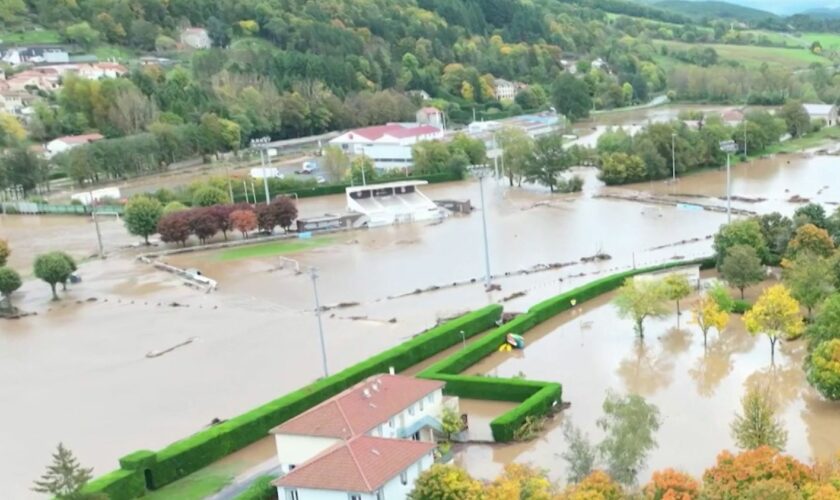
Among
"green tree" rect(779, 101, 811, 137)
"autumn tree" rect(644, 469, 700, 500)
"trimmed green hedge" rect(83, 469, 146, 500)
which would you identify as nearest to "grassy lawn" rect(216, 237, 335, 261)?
"trimmed green hedge" rect(83, 469, 146, 500)

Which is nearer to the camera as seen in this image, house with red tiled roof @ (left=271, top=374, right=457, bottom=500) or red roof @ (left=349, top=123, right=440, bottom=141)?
house with red tiled roof @ (left=271, top=374, right=457, bottom=500)

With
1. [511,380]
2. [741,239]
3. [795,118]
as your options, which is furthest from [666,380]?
[795,118]

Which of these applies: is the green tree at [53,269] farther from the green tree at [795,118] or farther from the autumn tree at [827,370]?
the green tree at [795,118]

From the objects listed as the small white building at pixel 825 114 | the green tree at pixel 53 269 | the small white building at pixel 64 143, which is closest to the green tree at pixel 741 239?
the green tree at pixel 53 269

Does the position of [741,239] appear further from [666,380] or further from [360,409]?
[360,409]

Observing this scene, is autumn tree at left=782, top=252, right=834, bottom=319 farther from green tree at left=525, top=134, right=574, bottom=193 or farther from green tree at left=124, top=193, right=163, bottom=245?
green tree at left=124, top=193, right=163, bottom=245

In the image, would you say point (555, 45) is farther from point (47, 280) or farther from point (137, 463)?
point (137, 463)
